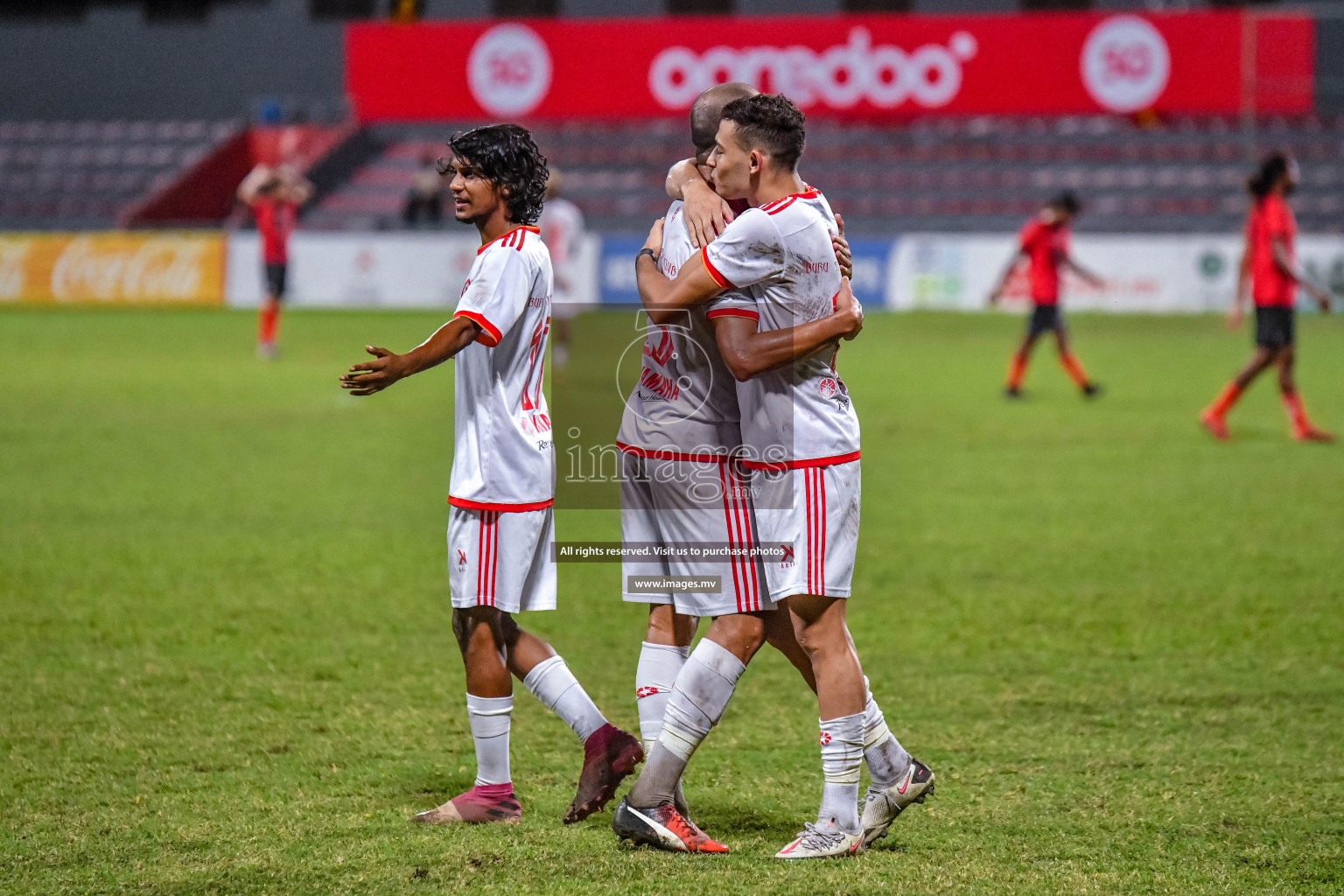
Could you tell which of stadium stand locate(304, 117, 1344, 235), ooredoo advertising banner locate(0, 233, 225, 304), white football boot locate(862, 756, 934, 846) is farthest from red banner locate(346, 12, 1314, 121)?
white football boot locate(862, 756, 934, 846)

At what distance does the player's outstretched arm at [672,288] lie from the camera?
385cm

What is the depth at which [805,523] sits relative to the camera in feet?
12.7

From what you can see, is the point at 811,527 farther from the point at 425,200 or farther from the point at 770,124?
the point at 425,200

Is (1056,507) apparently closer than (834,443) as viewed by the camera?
No

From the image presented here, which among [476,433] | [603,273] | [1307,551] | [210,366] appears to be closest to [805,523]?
[476,433]

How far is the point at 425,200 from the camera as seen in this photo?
31172 mm

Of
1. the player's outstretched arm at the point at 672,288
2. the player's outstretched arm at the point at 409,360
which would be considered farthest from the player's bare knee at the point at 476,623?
the player's outstretched arm at the point at 672,288

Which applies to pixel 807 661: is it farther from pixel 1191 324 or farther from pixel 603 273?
pixel 603 273

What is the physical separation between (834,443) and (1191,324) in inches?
824

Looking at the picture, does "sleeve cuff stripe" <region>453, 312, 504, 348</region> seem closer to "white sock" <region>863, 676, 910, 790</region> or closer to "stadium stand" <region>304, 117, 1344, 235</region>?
"white sock" <region>863, 676, 910, 790</region>

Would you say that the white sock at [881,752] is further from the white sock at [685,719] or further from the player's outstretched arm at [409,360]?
the player's outstretched arm at [409,360]

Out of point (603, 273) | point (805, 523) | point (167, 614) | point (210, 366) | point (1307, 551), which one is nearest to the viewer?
point (805, 523)

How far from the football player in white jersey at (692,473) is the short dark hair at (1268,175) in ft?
28.7

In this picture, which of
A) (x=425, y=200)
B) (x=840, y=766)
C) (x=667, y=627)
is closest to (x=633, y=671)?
(x=667, y=627)
